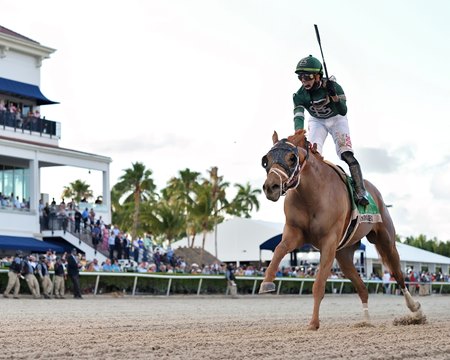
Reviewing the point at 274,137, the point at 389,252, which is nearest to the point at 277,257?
the point at 274,137

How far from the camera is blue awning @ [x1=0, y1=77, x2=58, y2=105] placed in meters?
39.5

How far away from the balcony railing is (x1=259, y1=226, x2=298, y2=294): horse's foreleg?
30.0 m

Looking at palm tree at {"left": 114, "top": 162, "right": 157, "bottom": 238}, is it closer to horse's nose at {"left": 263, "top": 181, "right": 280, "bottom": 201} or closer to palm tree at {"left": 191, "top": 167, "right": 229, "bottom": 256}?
palm tree at {"left": 191, "top": 167, "right": 229, "bottom": 256}

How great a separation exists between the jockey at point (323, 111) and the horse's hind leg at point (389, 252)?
43.9 inches

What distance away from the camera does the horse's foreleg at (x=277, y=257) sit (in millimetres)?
9406

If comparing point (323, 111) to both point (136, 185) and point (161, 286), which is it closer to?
point (161, 286)

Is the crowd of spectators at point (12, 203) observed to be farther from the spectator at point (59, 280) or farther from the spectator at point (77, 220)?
the spectator at point (59, 280)

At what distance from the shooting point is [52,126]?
4094cm

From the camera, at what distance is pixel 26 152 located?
37.8 metres

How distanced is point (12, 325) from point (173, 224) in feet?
180

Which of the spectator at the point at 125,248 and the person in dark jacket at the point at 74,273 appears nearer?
the person in dark jacket at the point at 74,273

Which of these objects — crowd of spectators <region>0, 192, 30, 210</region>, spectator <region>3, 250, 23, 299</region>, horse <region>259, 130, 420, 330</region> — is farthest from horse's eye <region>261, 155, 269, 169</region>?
crowd of spectators <region>0, 192, 30, 210</region>

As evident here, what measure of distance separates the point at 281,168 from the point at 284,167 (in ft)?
0.15

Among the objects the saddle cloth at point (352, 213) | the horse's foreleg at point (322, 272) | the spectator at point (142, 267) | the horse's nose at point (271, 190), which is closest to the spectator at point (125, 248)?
the spectator at point (142, 267)
